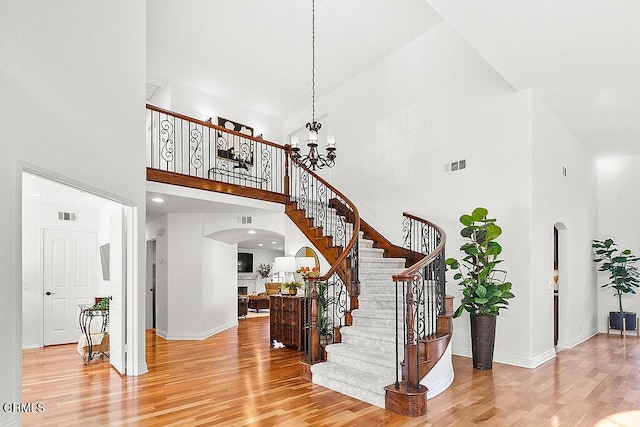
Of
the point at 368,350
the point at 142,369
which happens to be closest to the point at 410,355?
the point at 368,350

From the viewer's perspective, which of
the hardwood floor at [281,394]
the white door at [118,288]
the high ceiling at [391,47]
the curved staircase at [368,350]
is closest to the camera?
the hardwood floor at [281,394]

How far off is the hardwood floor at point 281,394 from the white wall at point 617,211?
2.64m

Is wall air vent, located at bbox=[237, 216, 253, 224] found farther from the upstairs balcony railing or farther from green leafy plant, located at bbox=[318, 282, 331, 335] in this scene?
green leafy plant, located at bbox=[318, 282, 331, 335]

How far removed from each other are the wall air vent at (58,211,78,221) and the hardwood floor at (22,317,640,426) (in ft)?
9.12

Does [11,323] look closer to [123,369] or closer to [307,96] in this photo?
[123,369]

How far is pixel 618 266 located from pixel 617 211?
1289mm

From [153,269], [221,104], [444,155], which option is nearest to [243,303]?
[153,269]

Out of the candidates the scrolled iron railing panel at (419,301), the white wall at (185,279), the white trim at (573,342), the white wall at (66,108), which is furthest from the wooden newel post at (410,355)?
the white wall at (185,279)

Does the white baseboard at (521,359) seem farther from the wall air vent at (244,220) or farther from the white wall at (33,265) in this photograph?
the white wall at (33,265)

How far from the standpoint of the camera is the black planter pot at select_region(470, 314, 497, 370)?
556cm

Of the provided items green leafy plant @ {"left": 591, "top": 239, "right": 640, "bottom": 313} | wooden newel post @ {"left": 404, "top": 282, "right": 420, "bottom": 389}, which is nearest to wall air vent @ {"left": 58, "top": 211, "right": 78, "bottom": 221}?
wooden newel post @ {"left": 404, "top": 282, "right": 420, "bottom": 389}

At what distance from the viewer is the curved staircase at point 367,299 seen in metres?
4.26

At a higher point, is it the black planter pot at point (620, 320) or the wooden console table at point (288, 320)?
the wooden console table at point (288, 320)

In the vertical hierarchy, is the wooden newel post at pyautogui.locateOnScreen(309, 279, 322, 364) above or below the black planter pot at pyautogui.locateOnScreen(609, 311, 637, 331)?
above
